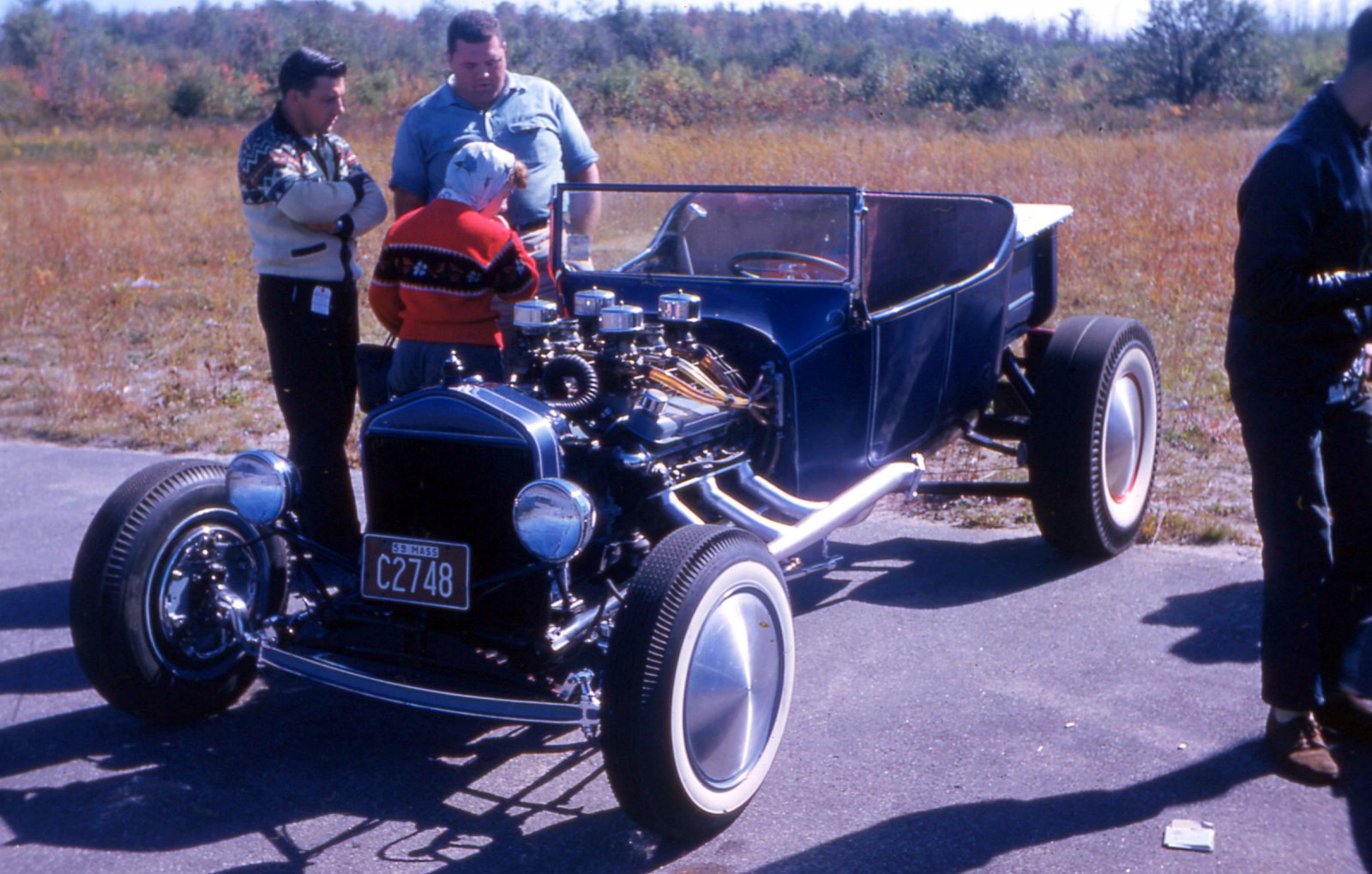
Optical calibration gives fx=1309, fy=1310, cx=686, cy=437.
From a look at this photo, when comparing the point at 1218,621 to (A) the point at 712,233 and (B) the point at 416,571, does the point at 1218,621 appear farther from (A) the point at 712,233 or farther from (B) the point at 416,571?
(B) the point at 416,571

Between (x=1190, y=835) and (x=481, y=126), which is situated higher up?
(x=481, y=126)

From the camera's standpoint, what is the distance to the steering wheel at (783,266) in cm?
456

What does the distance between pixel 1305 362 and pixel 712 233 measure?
221cm

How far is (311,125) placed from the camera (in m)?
4.65

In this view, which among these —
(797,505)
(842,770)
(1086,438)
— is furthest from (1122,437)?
(842,770)

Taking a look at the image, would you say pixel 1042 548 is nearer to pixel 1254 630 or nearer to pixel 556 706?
pixel 1254 630

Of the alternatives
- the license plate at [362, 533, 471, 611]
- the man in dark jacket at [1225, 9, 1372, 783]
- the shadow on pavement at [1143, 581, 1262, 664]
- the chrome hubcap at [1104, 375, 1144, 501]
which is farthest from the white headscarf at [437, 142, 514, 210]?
the shadow on pavement at [1143, 581, 1262, 664]

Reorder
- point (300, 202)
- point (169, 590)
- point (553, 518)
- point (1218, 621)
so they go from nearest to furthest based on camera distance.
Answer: point (553, 518), point (169, 590), point (1218, 621), point (300, 202)

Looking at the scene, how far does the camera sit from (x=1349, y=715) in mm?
3389

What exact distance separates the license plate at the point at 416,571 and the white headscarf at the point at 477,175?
A: 1.17 metres

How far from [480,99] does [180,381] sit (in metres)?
4.06

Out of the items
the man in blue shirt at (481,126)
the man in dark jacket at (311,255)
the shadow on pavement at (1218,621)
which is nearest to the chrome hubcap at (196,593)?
the man in dark jacket at (311,255)

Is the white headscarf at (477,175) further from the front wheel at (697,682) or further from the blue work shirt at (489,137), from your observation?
the front wheel at (697,682)

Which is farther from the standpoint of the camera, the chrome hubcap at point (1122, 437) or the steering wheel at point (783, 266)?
the chrome hubcap at point (1122, 437)
